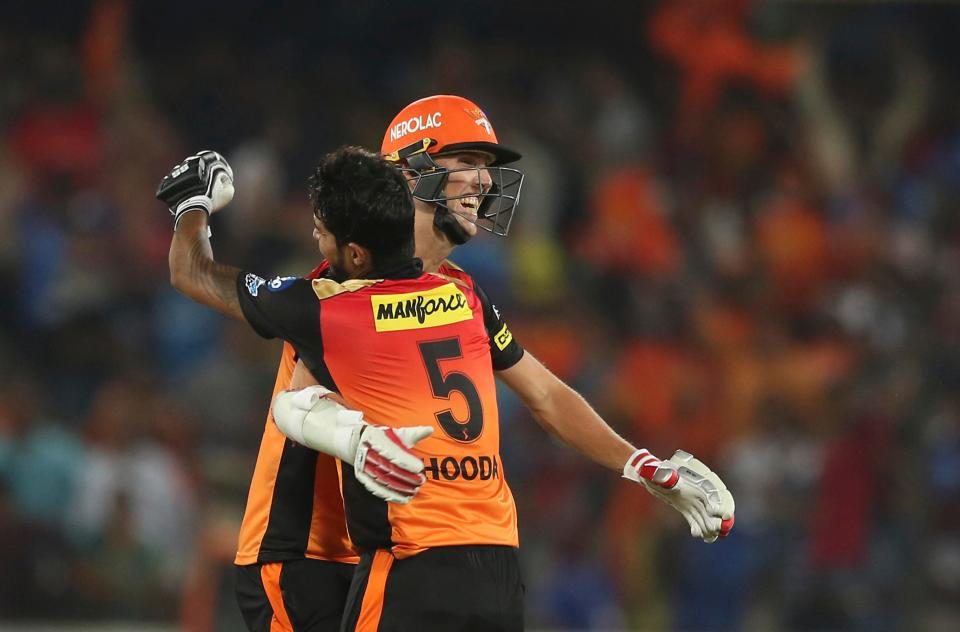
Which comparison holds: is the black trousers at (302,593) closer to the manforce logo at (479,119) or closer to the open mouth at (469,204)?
the open mouth at (469,204)

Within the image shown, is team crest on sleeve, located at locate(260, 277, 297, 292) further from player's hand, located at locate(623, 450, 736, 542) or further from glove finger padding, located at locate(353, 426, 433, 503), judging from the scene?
player's hand, located at locate(623, 450, 736, 542)

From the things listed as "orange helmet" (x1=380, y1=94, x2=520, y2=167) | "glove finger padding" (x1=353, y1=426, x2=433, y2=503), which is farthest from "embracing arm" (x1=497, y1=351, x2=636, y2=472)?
"glove finger padding" (x1=353, y1=426, x2=433, y2=503)

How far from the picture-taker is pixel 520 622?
9.32 ft

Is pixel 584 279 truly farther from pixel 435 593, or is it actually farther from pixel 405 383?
pixel 435 593

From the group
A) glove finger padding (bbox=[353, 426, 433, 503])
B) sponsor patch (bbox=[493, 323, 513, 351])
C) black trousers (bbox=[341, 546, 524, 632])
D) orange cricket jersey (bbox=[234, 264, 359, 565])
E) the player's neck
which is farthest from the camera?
the player's neck

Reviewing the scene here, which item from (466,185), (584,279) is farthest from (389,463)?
(584,279)

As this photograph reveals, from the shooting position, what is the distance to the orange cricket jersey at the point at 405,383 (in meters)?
2.77

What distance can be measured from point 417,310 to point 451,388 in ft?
0.59

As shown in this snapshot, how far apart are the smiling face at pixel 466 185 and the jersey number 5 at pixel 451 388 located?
54 cm

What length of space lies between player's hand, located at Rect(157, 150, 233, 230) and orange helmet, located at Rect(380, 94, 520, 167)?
423mm

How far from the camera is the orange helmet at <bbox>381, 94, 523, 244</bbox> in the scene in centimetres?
329

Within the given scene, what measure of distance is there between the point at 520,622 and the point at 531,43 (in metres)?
6.16

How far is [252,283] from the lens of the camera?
2.90m

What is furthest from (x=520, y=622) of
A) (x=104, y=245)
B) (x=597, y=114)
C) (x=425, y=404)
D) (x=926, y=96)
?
(x=926, y=96)
